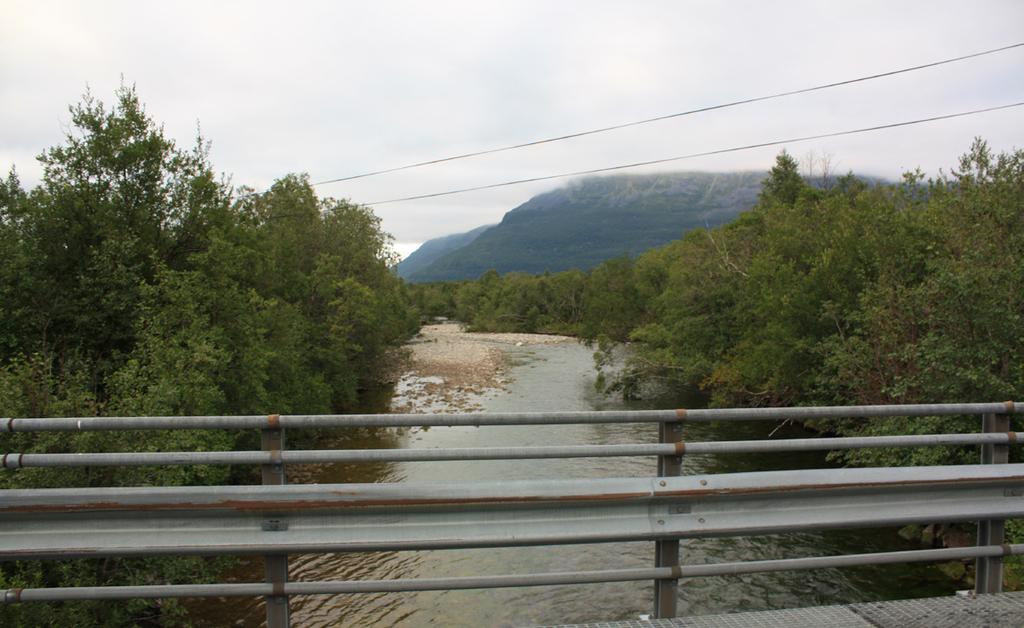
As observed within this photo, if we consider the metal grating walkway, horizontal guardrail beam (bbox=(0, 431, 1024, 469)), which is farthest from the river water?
horizontal guardrail beam (bbox=(0, 431, 1024, 469))

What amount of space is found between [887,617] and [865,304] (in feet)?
52.8

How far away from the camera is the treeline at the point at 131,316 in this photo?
30.9 feet

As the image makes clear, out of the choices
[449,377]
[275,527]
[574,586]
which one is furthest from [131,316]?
[449,377]

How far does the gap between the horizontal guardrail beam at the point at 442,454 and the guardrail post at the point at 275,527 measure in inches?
3.1

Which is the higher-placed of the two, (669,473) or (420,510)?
(669,473)

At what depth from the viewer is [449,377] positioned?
4019 centimetres

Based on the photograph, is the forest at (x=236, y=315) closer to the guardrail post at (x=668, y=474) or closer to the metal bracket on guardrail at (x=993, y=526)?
the guardrail post at (x=668, y=474)

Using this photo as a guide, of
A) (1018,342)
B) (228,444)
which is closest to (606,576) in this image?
(1018,342)

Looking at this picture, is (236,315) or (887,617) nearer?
(887,617)

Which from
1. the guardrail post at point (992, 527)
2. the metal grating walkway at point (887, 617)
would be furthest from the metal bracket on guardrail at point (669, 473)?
the guardrail post at point (992, 527)

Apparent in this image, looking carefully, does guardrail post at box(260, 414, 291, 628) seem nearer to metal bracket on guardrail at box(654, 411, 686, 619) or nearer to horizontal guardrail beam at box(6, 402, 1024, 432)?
horizontal guardrail beam at box(6, 402, 1024, 432)

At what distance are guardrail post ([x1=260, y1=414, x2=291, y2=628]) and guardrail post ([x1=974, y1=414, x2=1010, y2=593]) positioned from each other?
12.0 ft

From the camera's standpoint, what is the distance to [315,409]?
23922 millimetres

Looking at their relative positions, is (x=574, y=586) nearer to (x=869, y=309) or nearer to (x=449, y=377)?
(x=869, y=309)
